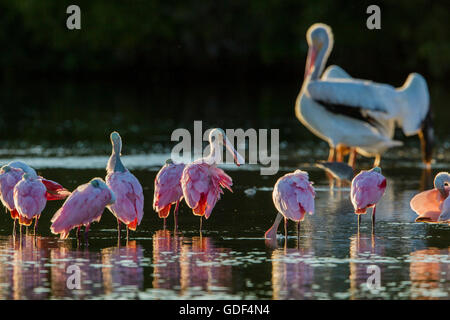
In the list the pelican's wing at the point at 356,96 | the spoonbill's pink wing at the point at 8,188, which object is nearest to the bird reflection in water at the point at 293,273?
the spoonbill's pink wing at the point at 8,188

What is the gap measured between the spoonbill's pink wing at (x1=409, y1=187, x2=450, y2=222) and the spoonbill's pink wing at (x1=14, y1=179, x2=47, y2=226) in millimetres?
3455

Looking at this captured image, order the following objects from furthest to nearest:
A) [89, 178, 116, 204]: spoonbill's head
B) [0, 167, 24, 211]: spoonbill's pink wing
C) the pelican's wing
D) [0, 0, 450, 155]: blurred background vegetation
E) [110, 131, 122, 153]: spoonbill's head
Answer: [0, 0, 450, 155]: blurred background vegetation, the pelican's wing, [110, 131, 122, 153]: spoonbill's head, [0, 167, 24, 211]: spoonbill's pink wing, [89, 178, 116, 204]: spoonbill's head

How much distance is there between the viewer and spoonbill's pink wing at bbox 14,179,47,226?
31.5ft

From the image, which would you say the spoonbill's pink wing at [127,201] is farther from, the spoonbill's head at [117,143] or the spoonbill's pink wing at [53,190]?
the spoonbill's head at [117,143]

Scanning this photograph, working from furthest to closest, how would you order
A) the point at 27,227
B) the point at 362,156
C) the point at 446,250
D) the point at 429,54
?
the point at 429,54, the point at 362,156, the point at 27,227, the point at 446,250

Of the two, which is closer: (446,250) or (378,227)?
(446,250)

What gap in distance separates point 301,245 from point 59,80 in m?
37.4

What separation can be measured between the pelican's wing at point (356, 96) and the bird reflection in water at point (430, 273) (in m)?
7.06

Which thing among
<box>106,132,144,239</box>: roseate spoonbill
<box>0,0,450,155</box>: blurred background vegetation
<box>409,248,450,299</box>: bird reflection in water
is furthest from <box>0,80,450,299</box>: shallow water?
<box>0,0,450,155</box>: blurred background vegetation

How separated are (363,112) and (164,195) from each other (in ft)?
21.0

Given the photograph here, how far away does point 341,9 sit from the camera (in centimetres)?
4359

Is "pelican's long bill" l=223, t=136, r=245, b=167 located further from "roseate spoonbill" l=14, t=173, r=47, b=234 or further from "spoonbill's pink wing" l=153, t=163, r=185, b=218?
Answer: "roseate spoonbill" l=14, t=173, r=47, b=234
